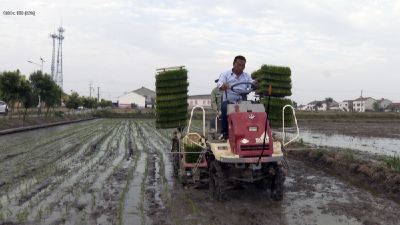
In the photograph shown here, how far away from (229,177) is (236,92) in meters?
1.58

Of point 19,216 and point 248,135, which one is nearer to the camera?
point 19,216

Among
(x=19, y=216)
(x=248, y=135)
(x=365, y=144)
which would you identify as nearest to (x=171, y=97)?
(x=248, y=135)

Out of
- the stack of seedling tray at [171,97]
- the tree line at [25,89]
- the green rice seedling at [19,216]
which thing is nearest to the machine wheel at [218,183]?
the stack of seedling tray at [171,97]

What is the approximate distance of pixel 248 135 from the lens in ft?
16.5

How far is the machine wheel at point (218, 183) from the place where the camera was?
5.30m

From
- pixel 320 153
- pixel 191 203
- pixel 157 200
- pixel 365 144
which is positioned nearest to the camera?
pixel 191 203

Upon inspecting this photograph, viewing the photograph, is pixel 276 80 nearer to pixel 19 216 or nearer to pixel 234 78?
pixel 234 78

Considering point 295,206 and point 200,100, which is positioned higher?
point 200,100

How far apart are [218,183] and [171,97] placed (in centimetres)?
302

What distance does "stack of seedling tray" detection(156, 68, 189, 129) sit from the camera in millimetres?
7711

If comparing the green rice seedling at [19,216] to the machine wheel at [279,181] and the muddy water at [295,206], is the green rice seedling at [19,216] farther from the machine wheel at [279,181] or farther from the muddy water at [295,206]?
the machine wheel at [279,181]

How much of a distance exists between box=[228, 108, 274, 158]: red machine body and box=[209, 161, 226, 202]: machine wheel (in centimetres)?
46

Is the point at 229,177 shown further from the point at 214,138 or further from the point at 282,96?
the point at 282,96

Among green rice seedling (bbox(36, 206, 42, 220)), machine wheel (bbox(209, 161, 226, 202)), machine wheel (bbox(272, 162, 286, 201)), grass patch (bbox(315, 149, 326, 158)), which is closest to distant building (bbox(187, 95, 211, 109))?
grass patch (bbox(315, 149, 326, 158))
